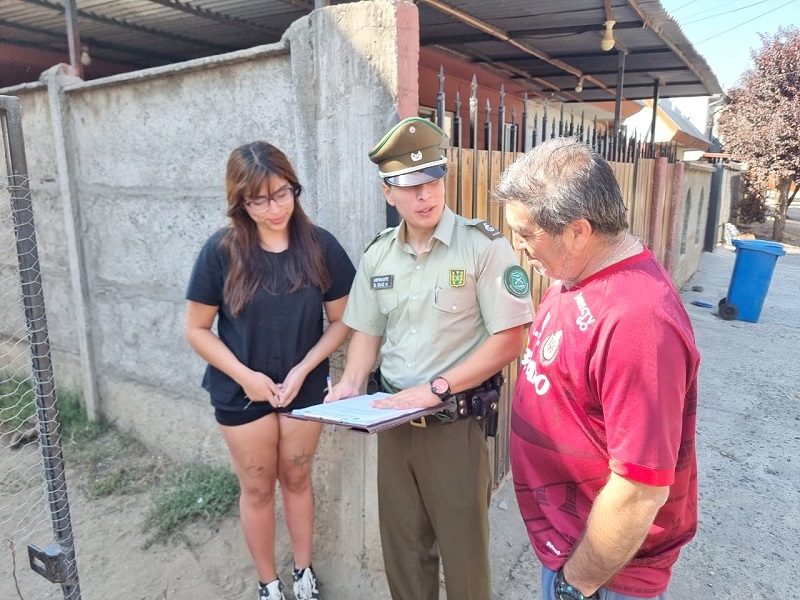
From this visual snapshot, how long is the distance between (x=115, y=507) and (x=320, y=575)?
4.80 ft

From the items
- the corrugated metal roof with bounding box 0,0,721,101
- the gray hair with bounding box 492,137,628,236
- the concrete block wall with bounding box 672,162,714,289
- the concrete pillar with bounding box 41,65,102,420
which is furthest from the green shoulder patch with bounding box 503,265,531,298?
the concrete block wall with bounding box 672,162,714,289

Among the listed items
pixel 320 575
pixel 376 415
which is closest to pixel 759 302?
pixel 320 575

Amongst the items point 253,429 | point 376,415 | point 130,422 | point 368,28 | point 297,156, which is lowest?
point 130,422

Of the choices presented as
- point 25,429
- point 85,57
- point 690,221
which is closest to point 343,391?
point 25,429

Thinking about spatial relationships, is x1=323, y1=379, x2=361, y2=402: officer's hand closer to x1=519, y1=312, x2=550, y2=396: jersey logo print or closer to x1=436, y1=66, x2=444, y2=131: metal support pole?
x1=519, y1=312, x2=550, y2=396: jersey logo print

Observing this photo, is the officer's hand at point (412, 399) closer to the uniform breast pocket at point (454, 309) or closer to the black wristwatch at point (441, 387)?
the black wristwatch at point (441, 387)

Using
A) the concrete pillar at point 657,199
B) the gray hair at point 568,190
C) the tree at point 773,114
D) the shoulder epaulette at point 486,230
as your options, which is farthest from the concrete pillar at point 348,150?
the tree at point 773,114

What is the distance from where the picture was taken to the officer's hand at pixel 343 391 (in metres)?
2.16

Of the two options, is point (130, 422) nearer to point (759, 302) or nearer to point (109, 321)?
point (109, 321)

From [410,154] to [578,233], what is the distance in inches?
31.9

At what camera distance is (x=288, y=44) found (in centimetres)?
262

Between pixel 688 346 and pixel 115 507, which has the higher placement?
pixel 688 346

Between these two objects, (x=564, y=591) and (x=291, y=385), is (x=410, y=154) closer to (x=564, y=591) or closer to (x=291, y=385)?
(x=291, y=385)

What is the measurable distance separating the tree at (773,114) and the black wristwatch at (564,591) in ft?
55.6
